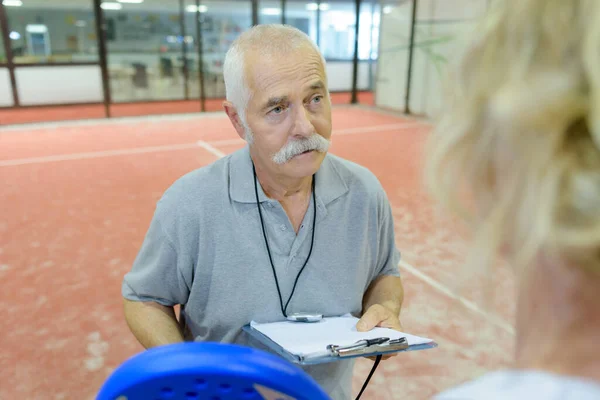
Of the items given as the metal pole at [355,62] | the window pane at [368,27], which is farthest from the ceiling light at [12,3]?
the window pane at [368,27]

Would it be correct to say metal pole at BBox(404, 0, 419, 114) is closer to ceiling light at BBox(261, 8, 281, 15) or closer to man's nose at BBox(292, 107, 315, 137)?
ceiling light at BBox(261, 8, 281, 15)

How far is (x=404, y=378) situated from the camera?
264 centimetres

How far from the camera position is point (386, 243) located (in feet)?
5.60

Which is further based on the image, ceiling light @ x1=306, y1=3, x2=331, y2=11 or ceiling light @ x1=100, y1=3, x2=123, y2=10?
ceiling light @ x1=306, y1=3, x2=331, y2=11

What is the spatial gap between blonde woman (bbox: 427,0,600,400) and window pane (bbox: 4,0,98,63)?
1171 cm

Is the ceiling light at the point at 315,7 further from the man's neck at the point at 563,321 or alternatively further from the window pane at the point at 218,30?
the man's neck at the point at 563,321

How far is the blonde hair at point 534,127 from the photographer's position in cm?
43

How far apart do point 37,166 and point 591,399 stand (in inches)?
266

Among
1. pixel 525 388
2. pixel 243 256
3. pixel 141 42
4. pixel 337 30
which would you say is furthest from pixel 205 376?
pixel 337 30

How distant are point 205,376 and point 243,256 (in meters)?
0.86

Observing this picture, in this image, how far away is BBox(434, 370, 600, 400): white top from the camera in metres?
0.44

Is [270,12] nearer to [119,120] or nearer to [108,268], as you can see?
[119,120]

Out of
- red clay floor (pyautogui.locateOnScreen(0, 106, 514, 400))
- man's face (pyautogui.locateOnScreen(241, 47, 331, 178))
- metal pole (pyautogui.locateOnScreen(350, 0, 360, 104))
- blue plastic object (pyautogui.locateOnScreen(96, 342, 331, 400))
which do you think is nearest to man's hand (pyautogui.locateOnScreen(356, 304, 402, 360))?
red clay floor (pyautogui.locateOnScreen(0, 106, 514, 400))

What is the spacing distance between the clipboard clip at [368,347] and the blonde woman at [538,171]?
766 millimetres
